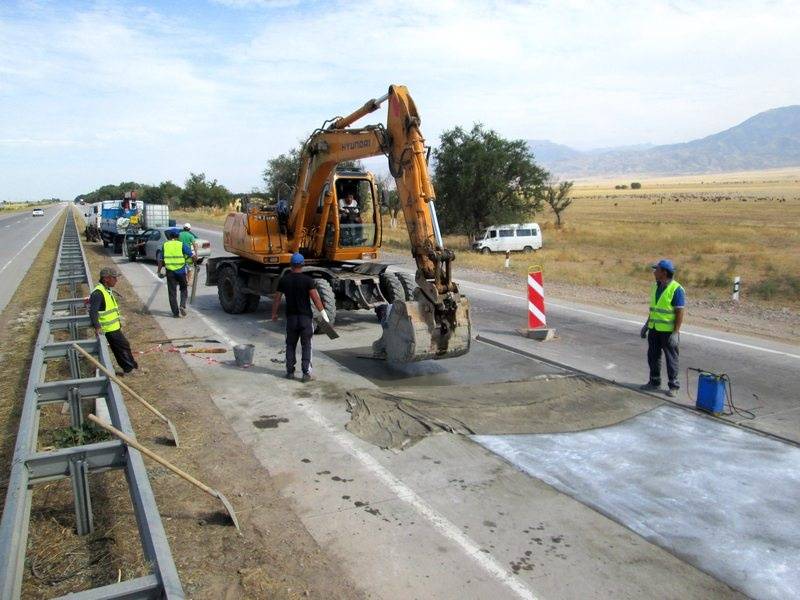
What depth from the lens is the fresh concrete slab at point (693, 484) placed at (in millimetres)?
4664

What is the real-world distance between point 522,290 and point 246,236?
8.66m

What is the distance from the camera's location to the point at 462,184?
113 ft

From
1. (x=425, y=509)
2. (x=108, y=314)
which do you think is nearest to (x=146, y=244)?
(x=108, y=314)

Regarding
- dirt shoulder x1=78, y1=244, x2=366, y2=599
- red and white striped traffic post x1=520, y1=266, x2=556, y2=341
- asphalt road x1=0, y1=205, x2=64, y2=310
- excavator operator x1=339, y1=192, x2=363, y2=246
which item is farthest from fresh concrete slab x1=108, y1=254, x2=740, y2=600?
asphalt road x1=0, y1=205, x2=64, y2=310

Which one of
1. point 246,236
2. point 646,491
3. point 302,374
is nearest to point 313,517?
point 646,491

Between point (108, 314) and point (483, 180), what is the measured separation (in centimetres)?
2818

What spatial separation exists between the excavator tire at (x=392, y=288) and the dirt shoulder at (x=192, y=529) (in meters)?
4.87

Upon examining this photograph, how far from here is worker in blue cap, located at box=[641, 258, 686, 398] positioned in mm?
8281

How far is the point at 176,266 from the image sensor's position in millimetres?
13523

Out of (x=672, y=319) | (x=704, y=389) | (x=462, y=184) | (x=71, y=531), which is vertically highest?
(x=462, y=184)

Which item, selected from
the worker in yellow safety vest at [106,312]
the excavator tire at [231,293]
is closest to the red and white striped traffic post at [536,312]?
the excavator tire at [231,293]

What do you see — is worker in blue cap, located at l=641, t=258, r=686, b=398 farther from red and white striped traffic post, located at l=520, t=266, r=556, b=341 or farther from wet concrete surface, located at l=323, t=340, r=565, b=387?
red and white striped traffic post, located at l=520, t=266, r=556, b=341

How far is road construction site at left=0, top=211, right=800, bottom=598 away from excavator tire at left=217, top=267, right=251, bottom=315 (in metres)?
3.49

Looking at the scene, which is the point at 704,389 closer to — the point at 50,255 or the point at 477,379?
the point at 477,379
